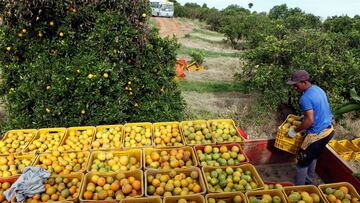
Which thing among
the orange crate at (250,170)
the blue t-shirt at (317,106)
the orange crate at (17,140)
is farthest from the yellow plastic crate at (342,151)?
the orange crate at (17,140)

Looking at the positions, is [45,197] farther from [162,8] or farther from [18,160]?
[162,8]

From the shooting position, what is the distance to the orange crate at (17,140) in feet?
16.2

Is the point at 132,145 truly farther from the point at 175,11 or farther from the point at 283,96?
the point at 175,11

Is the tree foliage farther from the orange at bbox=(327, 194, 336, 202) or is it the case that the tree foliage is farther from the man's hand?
the orange at bbox=(327, 194, 336, 202)

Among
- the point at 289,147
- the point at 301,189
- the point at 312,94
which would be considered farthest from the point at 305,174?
the point at 312,94

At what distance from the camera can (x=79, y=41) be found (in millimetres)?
5836

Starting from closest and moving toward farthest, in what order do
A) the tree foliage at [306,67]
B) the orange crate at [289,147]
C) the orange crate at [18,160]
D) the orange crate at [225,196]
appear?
the orange crate at [225,196] → the orange crate at [18,160] → the orange crate at [289,147] → the tree foliage at [306,67]

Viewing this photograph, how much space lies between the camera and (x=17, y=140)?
518cm

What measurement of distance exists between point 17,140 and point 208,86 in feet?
25.8

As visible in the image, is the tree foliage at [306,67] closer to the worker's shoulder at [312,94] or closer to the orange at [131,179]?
the worker's shoulder at [312,94]

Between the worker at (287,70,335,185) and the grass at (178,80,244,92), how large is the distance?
21.4 feet

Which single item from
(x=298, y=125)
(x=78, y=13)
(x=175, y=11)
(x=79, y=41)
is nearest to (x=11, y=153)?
(x=79, y=41)

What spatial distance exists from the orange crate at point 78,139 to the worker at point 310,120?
3.46 metres

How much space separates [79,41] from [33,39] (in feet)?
2.84
